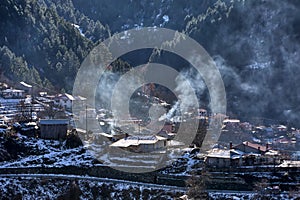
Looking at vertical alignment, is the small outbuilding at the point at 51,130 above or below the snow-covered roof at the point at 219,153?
above

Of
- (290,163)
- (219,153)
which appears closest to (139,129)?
(219,153)

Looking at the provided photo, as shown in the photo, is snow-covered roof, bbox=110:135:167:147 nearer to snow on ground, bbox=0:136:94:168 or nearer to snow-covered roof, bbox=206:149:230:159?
snow on ground, bbox=0:136:94:168

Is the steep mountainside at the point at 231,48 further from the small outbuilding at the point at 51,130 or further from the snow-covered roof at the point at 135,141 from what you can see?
the snow-covered roof at the point at 135,141

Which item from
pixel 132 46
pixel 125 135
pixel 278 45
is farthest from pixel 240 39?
pixel 125 135

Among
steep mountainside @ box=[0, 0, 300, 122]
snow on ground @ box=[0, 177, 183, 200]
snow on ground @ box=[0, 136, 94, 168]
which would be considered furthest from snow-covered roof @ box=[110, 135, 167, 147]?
steep mountainside @ box=[0, 0, 300, 122]

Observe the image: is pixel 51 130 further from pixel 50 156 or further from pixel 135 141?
pixel 135 141

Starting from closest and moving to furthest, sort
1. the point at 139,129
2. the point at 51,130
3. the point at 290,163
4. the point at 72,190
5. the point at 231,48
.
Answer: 1. the point at 72,190
2. the point at 290,163
3. the point at 51,130
4. the point at 139,129
5. the point at 231,48

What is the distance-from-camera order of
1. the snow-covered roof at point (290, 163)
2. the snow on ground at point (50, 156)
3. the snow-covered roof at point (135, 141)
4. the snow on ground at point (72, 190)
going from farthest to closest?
the snow-covered roof at point (135, 141) → the snow-covered roof at point (290, 163) → the snow on ground at point (50, 156) → the snow on ground at point (72, 190)

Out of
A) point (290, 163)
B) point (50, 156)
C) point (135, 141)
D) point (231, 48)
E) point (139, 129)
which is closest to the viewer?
point (50, 156)

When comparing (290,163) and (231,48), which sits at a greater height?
(231,48)

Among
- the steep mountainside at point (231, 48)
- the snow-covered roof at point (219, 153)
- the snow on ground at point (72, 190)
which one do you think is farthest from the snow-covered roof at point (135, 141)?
the steep mountainside at point (231, 48)

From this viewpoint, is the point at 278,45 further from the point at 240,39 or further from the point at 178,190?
the point at 178,190
